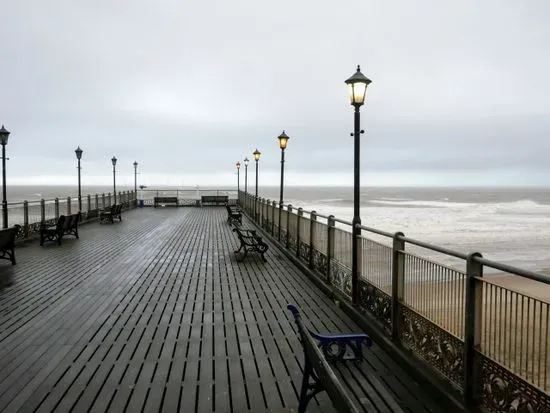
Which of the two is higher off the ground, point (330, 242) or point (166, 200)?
point (330, 242)

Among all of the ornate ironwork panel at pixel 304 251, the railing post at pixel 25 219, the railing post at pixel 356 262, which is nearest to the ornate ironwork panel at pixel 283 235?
the ornate ironwork panel at pixel 304 251

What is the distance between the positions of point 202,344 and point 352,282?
2354mm

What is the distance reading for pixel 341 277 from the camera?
6922 millimetres

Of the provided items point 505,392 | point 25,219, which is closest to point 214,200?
point 25,219

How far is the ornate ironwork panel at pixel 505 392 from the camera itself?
273 centimetres

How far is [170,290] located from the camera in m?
7.68

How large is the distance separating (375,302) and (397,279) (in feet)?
2.67

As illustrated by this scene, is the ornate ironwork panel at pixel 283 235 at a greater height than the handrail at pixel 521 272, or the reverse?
the handrail at pixel 521 272

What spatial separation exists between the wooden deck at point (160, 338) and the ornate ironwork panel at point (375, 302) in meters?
0.36

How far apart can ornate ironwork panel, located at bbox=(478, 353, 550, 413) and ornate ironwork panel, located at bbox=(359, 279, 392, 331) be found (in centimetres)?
174

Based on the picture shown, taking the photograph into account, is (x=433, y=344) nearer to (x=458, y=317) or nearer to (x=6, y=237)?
(x=458, y=317)

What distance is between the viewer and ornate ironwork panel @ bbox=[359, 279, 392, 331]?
5094 mm

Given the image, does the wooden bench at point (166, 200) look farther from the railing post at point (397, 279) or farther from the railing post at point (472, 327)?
the railing post at point (472, 327)

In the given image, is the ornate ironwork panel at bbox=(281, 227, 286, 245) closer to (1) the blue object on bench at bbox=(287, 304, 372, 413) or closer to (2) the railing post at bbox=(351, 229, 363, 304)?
(2) the railing post at bbox=(351, 229, 363, 304)
